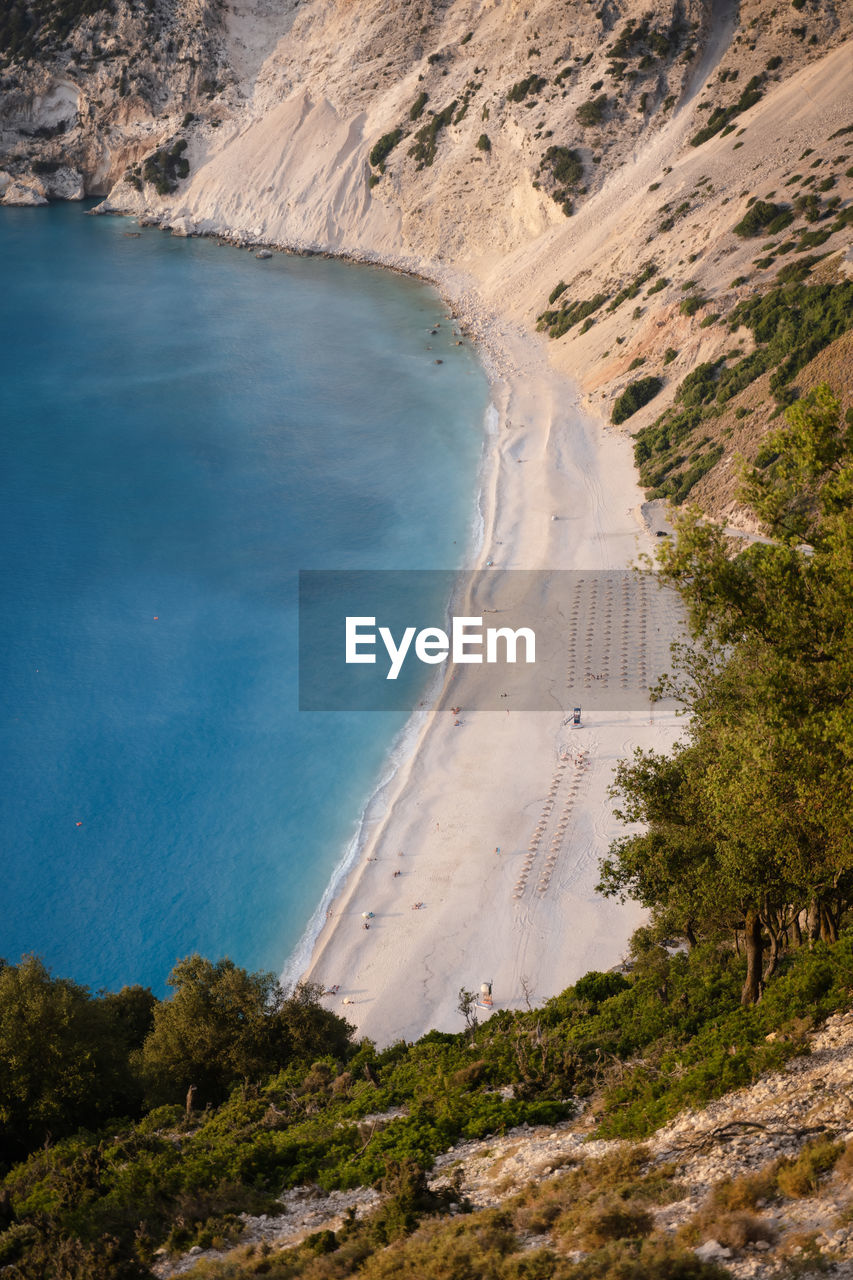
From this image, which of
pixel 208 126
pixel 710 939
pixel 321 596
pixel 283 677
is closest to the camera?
pixel 710 939

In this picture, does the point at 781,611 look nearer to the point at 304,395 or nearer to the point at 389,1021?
the point at 389,1021

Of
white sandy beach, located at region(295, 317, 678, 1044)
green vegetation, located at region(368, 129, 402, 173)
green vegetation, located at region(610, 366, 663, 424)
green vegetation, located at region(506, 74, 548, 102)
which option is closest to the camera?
white sandy beach, located at region(295, 317, 678, 1044)

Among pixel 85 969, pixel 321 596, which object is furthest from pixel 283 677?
pixel 85 969

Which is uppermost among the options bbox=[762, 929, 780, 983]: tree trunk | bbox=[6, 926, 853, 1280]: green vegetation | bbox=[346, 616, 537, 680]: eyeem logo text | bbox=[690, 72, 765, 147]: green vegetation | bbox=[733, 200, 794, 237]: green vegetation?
bbox=[690, 72, 765, 147]: green vegetation

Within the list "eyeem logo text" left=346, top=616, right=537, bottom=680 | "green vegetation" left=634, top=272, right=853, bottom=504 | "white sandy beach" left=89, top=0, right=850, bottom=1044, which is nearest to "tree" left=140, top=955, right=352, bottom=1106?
"white sandy beach" left=89, top=0, right=850, bottom=1044

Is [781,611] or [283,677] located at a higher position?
[283,677]

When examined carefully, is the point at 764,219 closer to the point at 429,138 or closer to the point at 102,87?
the point at 429,138

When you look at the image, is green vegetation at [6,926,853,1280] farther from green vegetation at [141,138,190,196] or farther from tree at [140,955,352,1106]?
green vegetation at [141,138,190,196]

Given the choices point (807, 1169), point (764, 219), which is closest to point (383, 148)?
point (764, 219)
